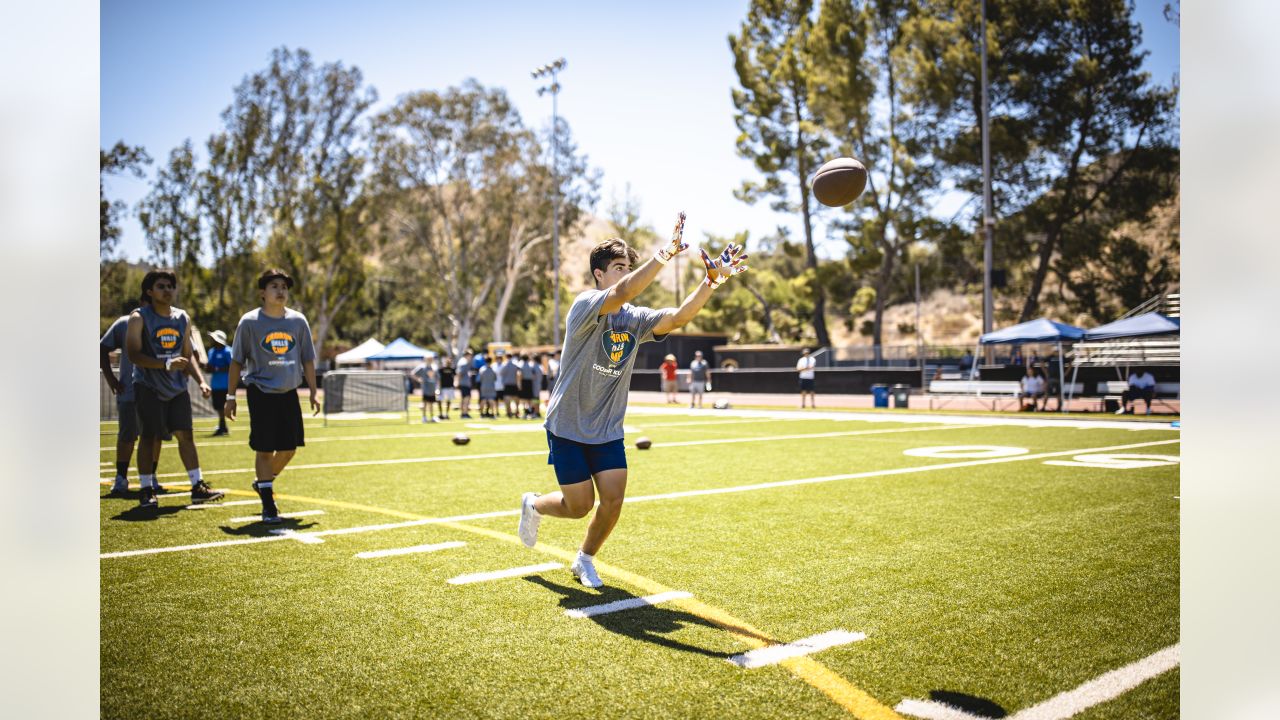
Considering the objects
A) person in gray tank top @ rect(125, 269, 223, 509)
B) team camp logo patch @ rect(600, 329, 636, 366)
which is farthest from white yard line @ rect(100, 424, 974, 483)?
team camp logo patch @ rect(600, 329, 636, 366)

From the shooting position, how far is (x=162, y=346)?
8141mm

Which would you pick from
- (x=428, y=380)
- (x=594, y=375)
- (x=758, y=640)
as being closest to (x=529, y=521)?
(x=594, y=375)

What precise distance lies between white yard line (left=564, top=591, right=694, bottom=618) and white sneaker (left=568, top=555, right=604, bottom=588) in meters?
0.33

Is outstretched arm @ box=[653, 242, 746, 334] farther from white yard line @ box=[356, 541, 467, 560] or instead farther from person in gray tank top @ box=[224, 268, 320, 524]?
person in gray tank top @ box=[224, 268, 320, 524]

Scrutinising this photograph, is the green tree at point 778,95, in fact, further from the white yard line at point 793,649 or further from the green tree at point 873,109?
the white yard line at point 793,649

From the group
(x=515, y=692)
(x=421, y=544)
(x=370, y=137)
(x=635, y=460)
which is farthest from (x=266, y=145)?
(x=515, y=692)

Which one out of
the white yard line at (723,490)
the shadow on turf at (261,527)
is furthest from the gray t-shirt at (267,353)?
the white yard line at (723,490)

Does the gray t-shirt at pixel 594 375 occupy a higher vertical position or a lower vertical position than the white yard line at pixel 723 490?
higher

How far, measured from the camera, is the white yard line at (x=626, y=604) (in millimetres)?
4625

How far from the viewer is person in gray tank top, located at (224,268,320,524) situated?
7.41 m

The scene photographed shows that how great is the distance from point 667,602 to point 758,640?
798mm

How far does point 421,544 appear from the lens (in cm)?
639

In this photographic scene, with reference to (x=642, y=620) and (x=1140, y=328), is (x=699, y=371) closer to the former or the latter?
(x=1140, y=328)

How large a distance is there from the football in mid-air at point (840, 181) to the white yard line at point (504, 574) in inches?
120
